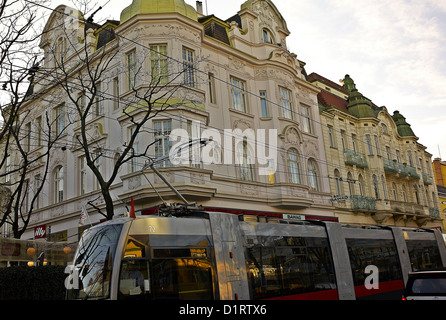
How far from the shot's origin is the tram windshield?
28.1ft

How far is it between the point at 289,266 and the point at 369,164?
24679mm

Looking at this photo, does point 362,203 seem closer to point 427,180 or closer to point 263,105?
point 263,105

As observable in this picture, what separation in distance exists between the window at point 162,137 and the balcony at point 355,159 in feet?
53.6

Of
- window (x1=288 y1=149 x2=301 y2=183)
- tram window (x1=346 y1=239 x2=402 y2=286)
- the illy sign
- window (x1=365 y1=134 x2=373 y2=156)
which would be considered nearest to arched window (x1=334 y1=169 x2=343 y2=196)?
window (x1=365 y1=134 x2=373 y2=156)

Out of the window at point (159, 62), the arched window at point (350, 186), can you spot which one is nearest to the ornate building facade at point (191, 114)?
the window at point (159, 62)

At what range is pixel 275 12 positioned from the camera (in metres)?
29.2

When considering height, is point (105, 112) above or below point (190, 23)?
below

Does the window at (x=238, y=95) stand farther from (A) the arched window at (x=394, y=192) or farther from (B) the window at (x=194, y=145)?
(A) the arched window at (x=394, y=192)

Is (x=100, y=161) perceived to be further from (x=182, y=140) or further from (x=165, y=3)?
(x=165, y=3)

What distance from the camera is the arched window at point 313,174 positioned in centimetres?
2788

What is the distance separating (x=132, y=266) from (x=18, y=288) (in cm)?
747

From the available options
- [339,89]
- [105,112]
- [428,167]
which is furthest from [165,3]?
[428,167]

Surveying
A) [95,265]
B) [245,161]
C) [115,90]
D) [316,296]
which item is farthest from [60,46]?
[316,296]

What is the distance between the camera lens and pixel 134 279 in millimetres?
8664
